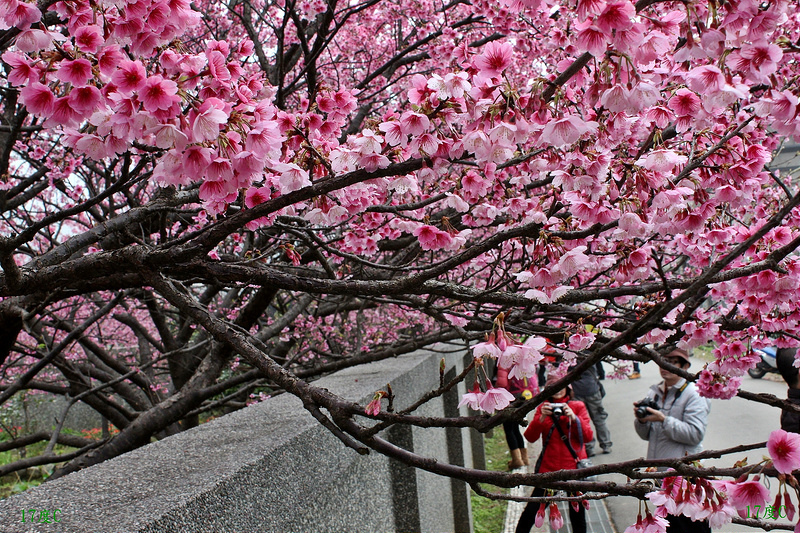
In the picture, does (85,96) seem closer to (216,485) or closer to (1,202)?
(216,485)

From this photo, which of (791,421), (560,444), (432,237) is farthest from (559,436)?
(432,237)

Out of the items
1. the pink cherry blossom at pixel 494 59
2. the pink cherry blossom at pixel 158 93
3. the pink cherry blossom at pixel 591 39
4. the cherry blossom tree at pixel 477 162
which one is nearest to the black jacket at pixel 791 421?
the cherry blossom tree at pixel 477 162

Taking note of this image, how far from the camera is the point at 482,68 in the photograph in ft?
5.44

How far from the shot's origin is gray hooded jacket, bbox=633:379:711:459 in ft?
13.9

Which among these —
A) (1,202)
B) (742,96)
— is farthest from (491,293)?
(1,202)

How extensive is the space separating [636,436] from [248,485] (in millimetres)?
8846

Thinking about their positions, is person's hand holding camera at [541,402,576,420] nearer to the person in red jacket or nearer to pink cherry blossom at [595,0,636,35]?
the person in red jacket

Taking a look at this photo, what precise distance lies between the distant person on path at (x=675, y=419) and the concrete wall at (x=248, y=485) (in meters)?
2.06

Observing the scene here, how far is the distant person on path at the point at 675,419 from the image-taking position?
425 centimetres

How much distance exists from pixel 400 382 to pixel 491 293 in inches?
77.9

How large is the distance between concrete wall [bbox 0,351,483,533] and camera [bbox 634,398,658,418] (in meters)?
2.00

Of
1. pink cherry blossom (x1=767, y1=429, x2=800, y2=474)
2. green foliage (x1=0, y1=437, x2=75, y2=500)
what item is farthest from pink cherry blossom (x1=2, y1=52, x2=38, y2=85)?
green foliage (x1=0, y1=437, x2=75, y2=500)

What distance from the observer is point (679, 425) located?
4.25 m

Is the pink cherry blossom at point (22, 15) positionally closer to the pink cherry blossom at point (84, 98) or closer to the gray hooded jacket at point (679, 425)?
the pink cherry blossom at point (84, 98)
